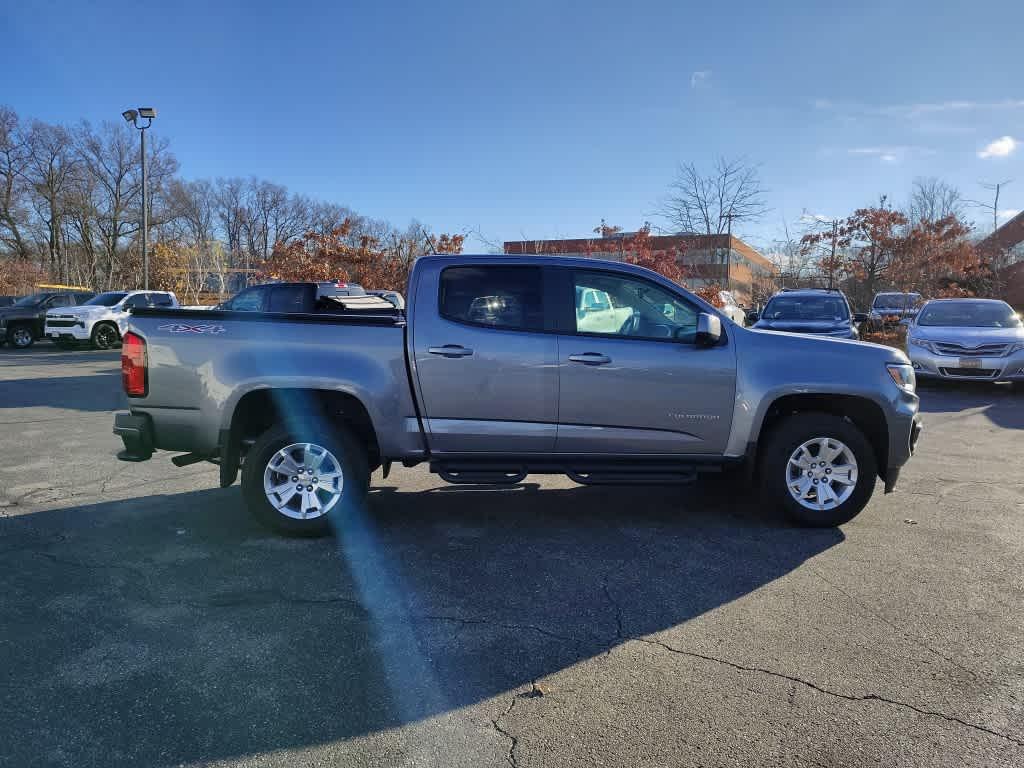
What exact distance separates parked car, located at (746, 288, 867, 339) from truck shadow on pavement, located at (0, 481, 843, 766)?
326 inches

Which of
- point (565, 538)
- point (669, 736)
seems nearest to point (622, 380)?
point (565, 538)

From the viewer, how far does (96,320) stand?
67.9 ft

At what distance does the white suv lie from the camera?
67.2ft

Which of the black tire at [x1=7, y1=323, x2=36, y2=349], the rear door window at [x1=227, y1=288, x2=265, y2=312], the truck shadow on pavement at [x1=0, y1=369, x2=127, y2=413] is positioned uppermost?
the rear door window at [x1=227, y1=288, x2=265, y2=312]

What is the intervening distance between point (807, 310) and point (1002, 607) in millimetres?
11025

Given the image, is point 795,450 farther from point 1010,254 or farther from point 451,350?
point 1010,254

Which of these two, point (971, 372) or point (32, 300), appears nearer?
point (971, 372)

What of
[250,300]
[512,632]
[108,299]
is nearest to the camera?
[512,632]

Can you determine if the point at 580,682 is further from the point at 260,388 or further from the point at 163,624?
the point at 260,388

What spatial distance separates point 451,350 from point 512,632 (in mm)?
2025

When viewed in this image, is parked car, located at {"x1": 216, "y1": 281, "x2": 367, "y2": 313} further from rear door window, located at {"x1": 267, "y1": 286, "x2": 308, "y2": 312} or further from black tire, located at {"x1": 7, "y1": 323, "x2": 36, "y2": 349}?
black tire, located at {"x1": 7, "y1": 323, "x2": 36, "y2": 349}

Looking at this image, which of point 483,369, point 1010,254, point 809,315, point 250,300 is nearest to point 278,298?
point 250,300

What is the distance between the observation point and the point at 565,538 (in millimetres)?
4926

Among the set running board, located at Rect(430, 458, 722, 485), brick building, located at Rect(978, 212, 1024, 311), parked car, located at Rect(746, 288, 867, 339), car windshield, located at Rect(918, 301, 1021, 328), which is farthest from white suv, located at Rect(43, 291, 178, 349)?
brick building, located at Rect(978, 212, 1024, 311)
